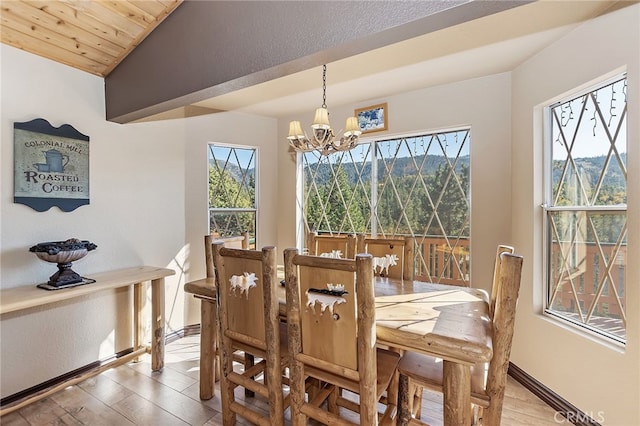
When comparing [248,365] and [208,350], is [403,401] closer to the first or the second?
[248,365]

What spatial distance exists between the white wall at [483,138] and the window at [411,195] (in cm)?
10

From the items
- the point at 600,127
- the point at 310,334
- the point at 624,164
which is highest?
the point at 600,127

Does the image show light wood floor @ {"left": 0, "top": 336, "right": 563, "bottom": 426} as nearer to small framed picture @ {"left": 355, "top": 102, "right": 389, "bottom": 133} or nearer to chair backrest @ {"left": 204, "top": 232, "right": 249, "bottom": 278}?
chair backrest @ {"left": 204, "top": 232, "right": 249, "bottom": 278}

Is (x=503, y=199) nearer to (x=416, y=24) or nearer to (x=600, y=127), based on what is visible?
(x=600, y=127)

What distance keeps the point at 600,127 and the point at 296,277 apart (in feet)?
7.05

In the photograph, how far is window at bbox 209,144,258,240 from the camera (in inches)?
140

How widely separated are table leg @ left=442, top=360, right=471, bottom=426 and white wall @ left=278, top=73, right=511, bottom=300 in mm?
1703

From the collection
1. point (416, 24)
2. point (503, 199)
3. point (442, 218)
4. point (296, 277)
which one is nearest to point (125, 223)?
point (296, 277)

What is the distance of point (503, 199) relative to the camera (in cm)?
271

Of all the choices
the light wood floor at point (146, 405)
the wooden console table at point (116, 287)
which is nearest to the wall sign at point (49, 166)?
the wooden console table at point (116, 287)

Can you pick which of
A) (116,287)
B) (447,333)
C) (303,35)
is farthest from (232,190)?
(447,333)

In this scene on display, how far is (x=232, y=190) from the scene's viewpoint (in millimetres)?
3703

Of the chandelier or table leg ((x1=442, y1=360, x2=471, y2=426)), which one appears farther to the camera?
the chandelier

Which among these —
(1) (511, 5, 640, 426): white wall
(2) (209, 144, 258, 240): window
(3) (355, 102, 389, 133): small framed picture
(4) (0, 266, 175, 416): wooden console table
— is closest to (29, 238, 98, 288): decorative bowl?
(4) (0, 266, 175, 416): wooden console table
